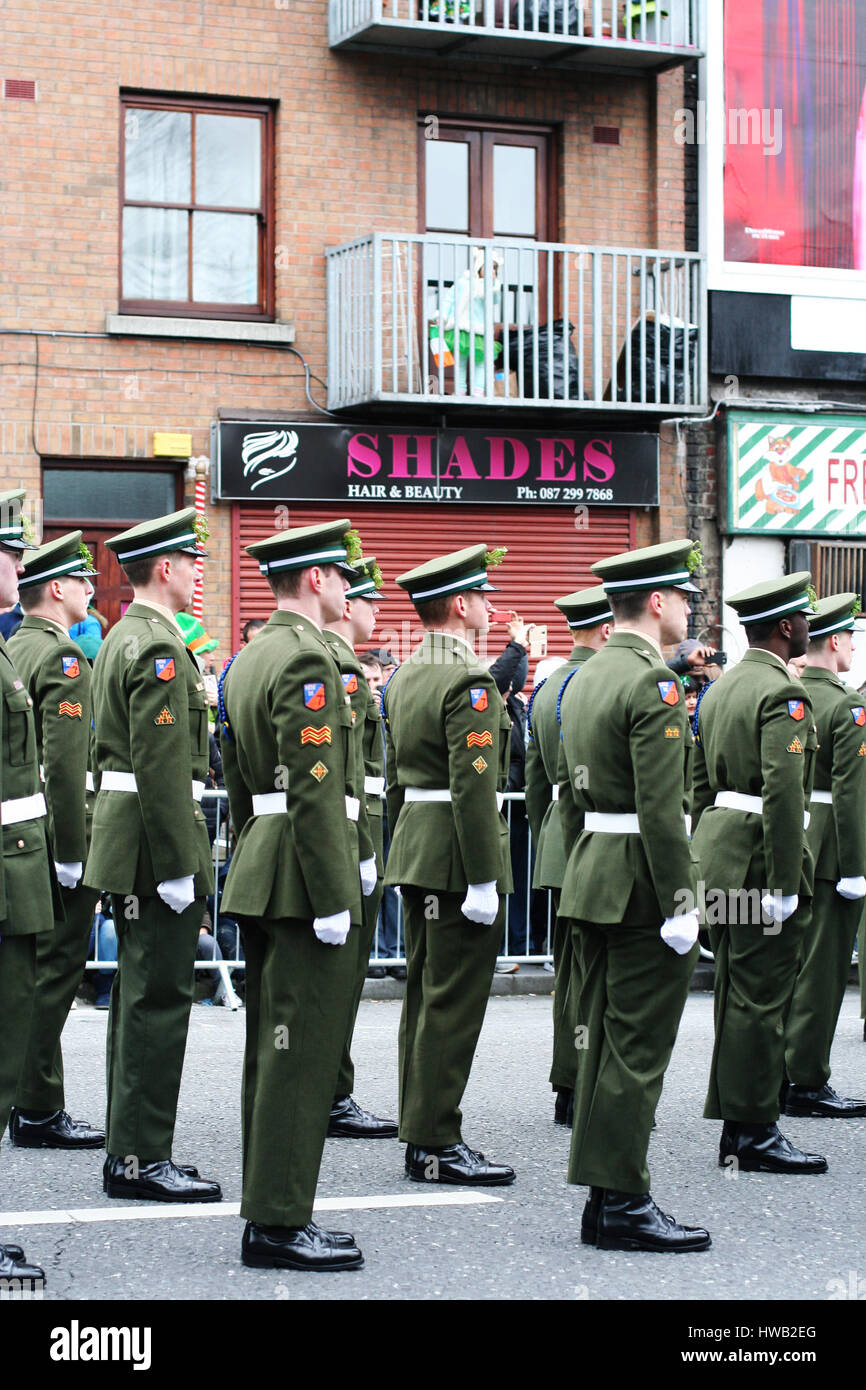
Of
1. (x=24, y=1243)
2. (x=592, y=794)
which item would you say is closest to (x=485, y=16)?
(x=592, y=794)

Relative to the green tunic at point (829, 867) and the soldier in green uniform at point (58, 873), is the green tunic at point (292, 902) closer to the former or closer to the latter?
the soldier in green uniform at point (58, 873)

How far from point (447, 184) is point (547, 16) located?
1.70 m

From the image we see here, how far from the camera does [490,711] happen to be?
22.6 ft

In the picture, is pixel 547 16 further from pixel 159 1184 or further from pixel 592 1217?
pixel 592 1217

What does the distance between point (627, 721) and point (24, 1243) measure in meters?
2.46

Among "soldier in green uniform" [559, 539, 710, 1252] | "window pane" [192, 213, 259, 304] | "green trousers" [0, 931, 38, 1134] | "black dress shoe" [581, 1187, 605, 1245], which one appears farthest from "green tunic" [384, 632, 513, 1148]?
"window pane" [192, 213, 259, 304]

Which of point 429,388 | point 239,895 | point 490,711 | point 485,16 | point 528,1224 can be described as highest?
point 485,16

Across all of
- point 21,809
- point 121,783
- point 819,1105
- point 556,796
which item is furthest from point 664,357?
point 21,809

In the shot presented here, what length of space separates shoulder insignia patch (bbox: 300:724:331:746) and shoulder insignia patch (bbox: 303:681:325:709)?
6cm

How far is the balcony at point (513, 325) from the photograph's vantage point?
1645cm

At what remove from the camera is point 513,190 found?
1789 centimetres

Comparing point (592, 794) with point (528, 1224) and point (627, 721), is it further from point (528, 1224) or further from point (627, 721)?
point (528, 1224)

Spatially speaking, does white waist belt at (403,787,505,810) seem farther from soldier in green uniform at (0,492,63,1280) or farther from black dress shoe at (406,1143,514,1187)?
soldier in green uniform at (0,492,63,1280)
